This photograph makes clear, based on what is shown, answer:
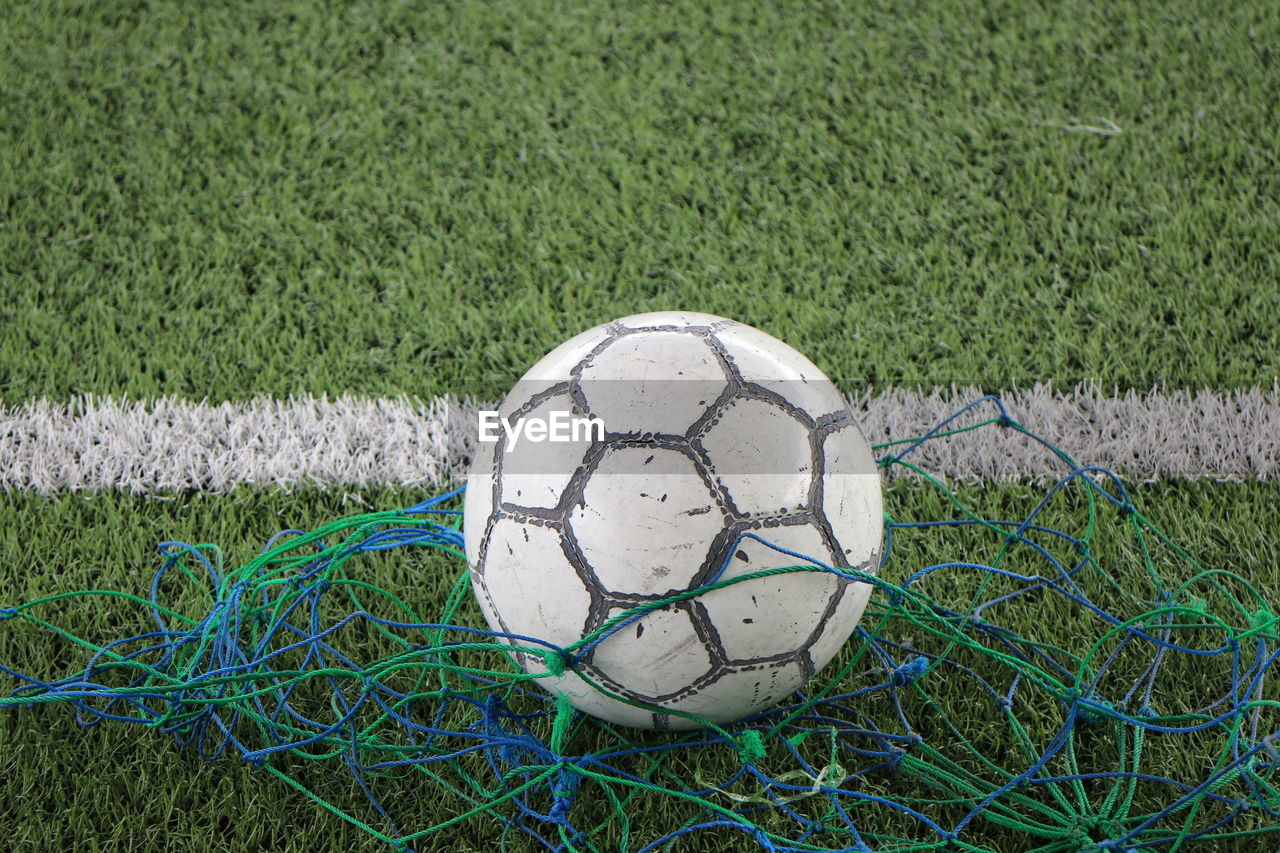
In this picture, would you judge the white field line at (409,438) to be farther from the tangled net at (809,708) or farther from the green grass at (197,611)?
the tangled net at (809,708)

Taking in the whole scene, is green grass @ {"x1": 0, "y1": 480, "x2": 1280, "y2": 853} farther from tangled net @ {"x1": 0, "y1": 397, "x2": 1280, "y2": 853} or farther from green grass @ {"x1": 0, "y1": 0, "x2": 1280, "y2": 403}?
green grass @ {"x1": 0, "y1": 0, "x2": 1280, "y2": 403}

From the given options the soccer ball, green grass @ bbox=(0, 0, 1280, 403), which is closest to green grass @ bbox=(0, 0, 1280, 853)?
green grass @ bbox=(0, 0, 1280, 403)

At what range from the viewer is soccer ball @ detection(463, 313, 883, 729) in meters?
1.63

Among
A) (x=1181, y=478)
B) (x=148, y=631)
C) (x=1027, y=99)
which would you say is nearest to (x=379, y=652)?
(x=148, y=631)

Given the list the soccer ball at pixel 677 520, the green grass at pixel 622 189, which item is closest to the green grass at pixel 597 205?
the green grass at pixel 622 189

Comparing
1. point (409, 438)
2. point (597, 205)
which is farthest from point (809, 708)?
point (597, 205)

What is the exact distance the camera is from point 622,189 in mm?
3477

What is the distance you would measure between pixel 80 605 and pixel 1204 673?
2.41 meters

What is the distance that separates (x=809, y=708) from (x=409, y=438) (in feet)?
4.19

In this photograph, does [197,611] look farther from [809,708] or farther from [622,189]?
[622,189]

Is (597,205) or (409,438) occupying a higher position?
(597,205)

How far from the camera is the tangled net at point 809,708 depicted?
6.10 feet

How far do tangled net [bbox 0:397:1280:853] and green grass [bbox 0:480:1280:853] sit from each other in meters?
0.01

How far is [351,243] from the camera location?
130 inches
